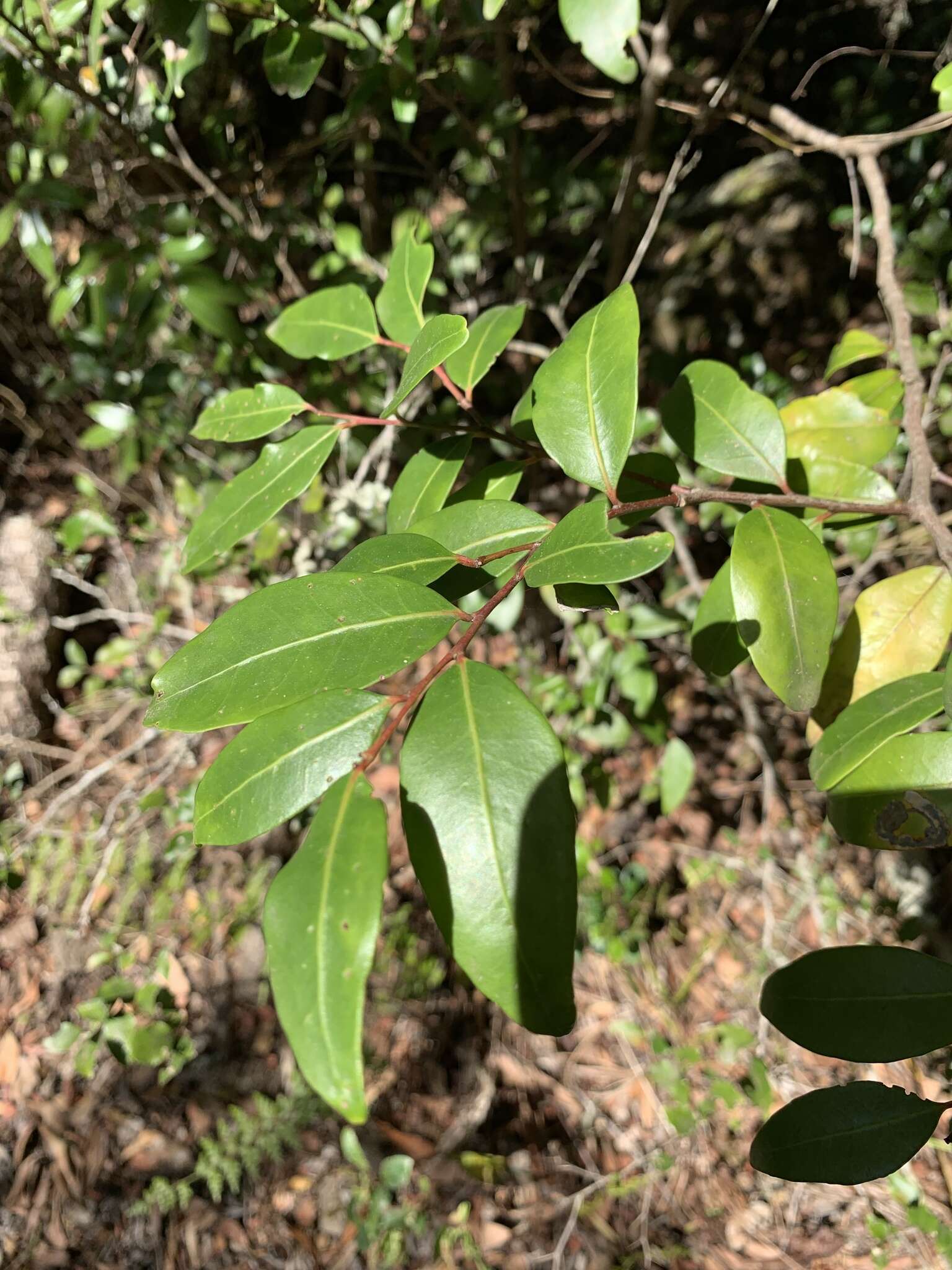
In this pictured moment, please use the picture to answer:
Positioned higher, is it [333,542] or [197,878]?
[333,542]

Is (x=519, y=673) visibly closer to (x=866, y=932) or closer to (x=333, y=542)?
(x=333, y=542)

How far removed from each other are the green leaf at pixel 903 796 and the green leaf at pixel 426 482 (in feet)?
1.55

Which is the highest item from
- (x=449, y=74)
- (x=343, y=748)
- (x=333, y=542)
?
(x=449, y=74)

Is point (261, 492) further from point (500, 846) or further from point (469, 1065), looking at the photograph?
point (469, 1065)

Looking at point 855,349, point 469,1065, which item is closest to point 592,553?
point 855,349

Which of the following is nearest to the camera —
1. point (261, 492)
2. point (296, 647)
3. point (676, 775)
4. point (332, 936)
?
point (332, 936)

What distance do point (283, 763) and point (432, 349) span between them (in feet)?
1.12

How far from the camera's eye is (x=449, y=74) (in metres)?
1.34

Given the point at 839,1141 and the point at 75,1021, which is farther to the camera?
the point at 75,1021

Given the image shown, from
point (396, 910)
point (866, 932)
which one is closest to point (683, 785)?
point (866, 932)

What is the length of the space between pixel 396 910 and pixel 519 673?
73 centimetres

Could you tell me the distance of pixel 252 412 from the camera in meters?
0.82

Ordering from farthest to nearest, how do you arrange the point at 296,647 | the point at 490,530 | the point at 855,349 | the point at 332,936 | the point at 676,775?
the point at 676,775 < the point at 855,349 < the point at 490,530 < the point at 296,647 < the point at 332,936

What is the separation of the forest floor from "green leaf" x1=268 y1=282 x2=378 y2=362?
1095 millimetres
